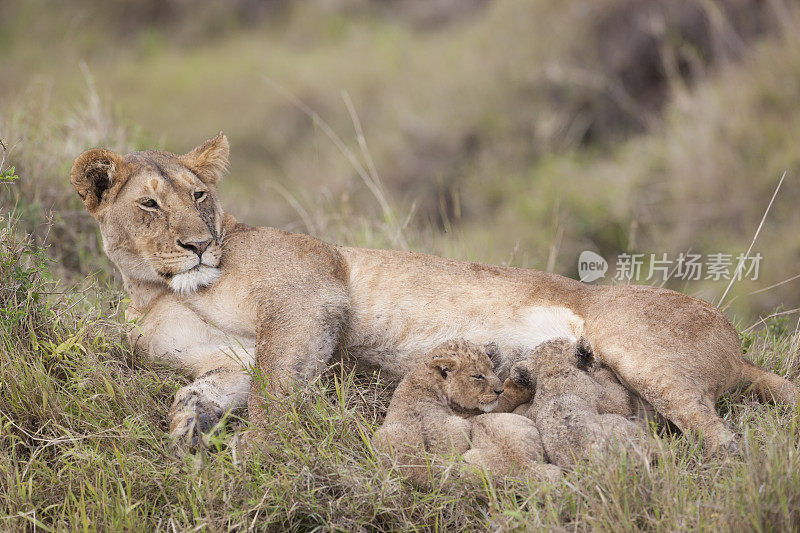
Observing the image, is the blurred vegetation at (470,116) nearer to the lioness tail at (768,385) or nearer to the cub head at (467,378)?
the lioness tail at (768,385)

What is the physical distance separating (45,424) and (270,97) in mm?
12839

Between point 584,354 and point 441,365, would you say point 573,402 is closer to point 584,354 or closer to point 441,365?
point 584,354

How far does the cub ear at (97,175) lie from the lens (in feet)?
12.5

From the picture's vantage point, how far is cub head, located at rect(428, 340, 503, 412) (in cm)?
347

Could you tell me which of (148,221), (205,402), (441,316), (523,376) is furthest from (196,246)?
(523,376)

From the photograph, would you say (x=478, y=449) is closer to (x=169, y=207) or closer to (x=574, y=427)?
(x=574, y=427)

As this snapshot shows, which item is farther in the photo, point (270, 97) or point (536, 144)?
point (270, 97)

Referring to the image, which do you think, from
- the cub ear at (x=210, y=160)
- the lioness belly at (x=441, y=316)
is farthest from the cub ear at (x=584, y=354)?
the cub ear at (x=210, y=160)

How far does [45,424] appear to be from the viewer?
3.37 m

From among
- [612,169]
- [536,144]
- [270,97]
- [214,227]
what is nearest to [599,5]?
[536,144]

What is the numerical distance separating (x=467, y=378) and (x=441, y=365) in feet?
0.41

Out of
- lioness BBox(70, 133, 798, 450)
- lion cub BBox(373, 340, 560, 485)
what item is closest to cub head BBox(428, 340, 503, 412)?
lion cub BBox(373, 340, 560, 485)

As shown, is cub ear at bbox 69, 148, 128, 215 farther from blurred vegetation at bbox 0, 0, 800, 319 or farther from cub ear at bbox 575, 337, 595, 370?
cub ear at bbox 575, 337, 595, 370

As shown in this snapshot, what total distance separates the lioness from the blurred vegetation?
1.33 meters
